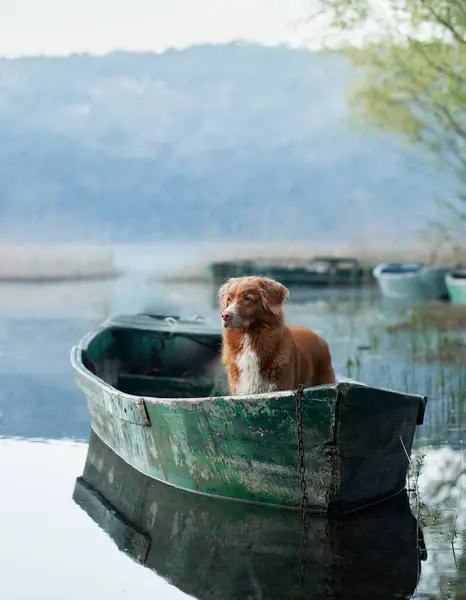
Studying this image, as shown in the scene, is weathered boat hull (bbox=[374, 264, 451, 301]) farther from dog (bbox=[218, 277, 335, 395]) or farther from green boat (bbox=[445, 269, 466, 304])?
dog (bbox=[218, 277, 335, 395])

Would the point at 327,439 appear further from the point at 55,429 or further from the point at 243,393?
the point at 55,429

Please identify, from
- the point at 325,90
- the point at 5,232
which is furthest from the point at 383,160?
the point at 5,232

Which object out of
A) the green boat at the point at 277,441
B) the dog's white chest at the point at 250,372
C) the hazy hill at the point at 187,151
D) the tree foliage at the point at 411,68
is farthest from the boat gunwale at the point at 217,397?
the hazy hill at the point at 187,151

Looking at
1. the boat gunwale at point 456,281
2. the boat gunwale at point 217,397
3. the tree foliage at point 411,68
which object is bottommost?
the boat gunwale at point 456,281

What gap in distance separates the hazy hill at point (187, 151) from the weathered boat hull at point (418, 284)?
25.1 m

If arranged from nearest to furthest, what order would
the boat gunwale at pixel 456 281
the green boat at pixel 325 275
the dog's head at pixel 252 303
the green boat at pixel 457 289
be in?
1. the dog's head at pixel 252 303
2. the boat gunwale at pixel 456 281
3. the green boat at pixel 457 289
4. the green boat at pixel 325 275

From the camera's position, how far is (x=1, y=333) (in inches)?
625

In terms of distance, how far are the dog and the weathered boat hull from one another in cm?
1637

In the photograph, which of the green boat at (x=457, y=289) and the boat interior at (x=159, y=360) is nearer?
the boat interior at (x=159, y=360)

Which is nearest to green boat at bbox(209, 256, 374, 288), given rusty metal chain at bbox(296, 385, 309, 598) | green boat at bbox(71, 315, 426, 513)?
green boat at bbox(71, 315, 426, 513)

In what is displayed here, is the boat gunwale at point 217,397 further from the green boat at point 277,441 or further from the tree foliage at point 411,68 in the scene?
the tree foliage at point 411,68

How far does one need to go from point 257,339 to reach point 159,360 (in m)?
3.02

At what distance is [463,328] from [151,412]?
10.0 meters

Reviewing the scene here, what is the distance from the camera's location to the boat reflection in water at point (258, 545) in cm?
458
